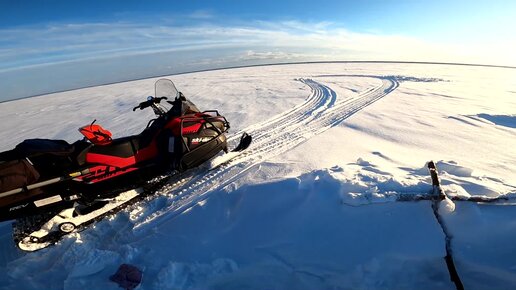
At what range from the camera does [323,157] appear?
473 cm

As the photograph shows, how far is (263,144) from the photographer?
18.3 feet

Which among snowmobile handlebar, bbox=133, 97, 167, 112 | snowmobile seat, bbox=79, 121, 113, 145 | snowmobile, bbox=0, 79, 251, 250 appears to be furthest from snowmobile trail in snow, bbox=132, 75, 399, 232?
snowmobile handlebar, bbox=133, 97, 167, 112

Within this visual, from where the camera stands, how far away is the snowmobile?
301 centimetres

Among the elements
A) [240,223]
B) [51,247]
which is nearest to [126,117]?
[51,247]

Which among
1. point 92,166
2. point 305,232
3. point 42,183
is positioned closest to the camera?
point 305,232

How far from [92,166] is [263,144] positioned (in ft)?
9.38

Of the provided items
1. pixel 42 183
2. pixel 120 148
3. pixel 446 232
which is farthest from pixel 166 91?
pixel 446 232

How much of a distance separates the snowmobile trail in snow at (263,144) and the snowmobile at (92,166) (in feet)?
1.01

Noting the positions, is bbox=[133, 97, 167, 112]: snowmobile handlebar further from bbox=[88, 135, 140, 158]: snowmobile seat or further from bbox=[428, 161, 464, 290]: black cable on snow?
bbox=[428, 161, 464, 290]: black cable on snow

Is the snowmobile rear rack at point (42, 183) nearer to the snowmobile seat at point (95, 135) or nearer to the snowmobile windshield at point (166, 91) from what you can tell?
the snowmobile seat at point (95, 135)

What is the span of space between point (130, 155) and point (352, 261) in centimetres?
278

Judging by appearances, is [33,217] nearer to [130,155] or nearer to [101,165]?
[101,165]

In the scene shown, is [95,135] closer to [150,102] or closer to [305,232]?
[150,102]

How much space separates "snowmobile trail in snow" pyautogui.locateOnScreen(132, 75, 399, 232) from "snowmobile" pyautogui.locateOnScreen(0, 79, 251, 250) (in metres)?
0.31
